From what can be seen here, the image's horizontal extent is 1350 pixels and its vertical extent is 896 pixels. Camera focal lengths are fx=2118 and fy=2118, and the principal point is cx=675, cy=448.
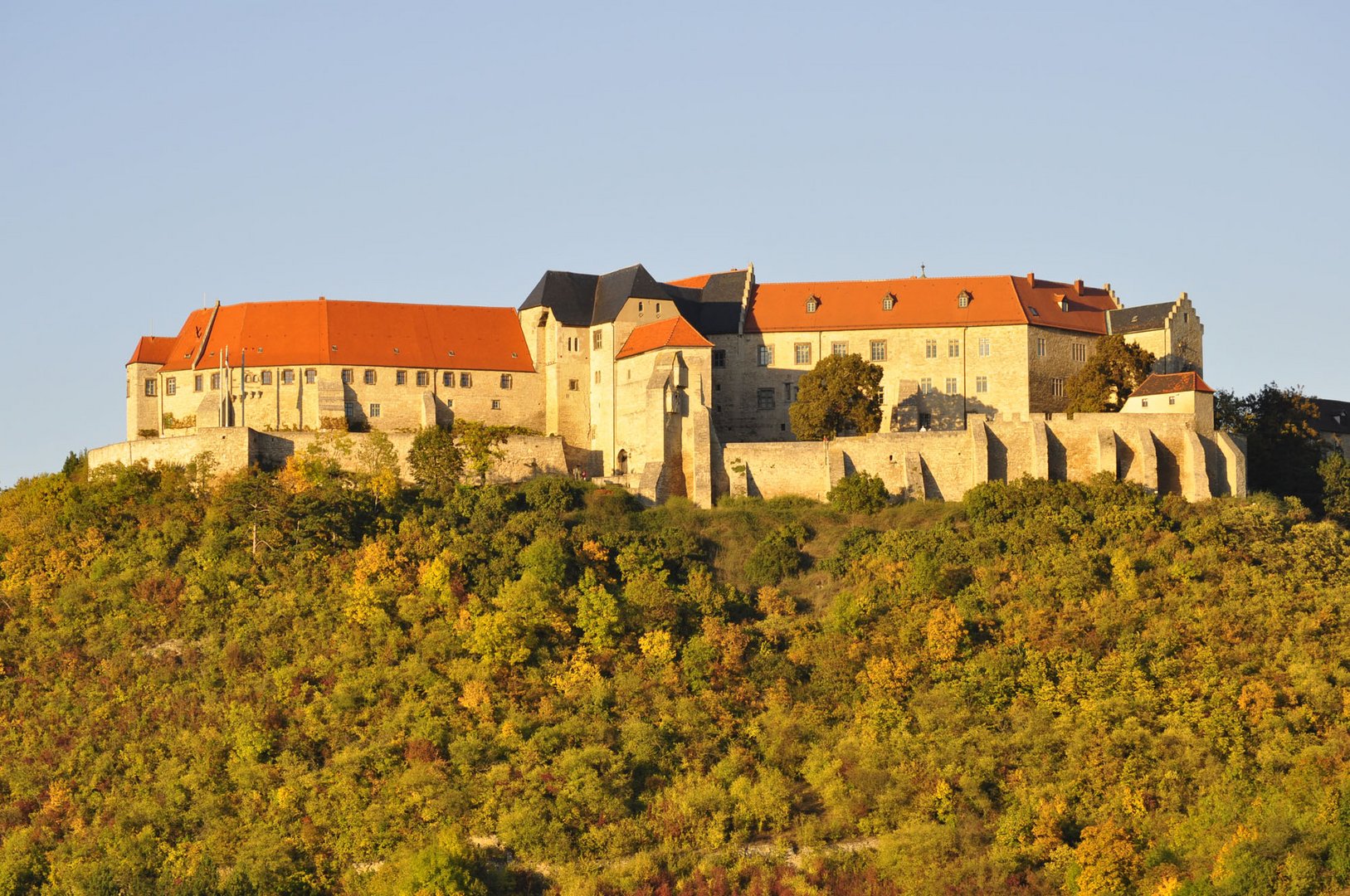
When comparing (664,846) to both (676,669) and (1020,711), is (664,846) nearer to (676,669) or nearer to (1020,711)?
(676,669)

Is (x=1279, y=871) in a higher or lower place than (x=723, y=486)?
lower

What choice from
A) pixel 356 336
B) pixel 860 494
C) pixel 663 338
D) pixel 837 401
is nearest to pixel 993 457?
pixel 860 494

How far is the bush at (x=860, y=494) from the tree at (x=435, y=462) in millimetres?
12576

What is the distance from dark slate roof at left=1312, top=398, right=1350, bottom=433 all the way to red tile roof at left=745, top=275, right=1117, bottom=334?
8.52m

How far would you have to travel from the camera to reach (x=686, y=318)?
7644 cm

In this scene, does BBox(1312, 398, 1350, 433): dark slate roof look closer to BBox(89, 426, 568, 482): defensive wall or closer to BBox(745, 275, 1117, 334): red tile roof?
BBox(745, 275, 1117, 334): red tile roof

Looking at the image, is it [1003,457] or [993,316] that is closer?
[1003,457]

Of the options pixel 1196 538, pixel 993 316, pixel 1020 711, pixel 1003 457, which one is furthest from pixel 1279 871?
pixel 993 316

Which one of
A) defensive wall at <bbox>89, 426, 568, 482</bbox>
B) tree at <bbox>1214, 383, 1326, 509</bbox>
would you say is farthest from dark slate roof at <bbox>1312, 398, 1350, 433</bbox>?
defensive wall at <bbox>89, 426, 568, 482</bbox>

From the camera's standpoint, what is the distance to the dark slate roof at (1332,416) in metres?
77.8

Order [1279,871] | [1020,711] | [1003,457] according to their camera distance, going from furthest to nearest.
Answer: [1003,457], [1020,711], [1279,871]

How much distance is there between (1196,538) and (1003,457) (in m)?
7.78

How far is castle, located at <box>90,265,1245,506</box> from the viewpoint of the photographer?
229 feet

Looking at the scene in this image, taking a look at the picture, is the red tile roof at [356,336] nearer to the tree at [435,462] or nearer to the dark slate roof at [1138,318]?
the tree at [435,462]
